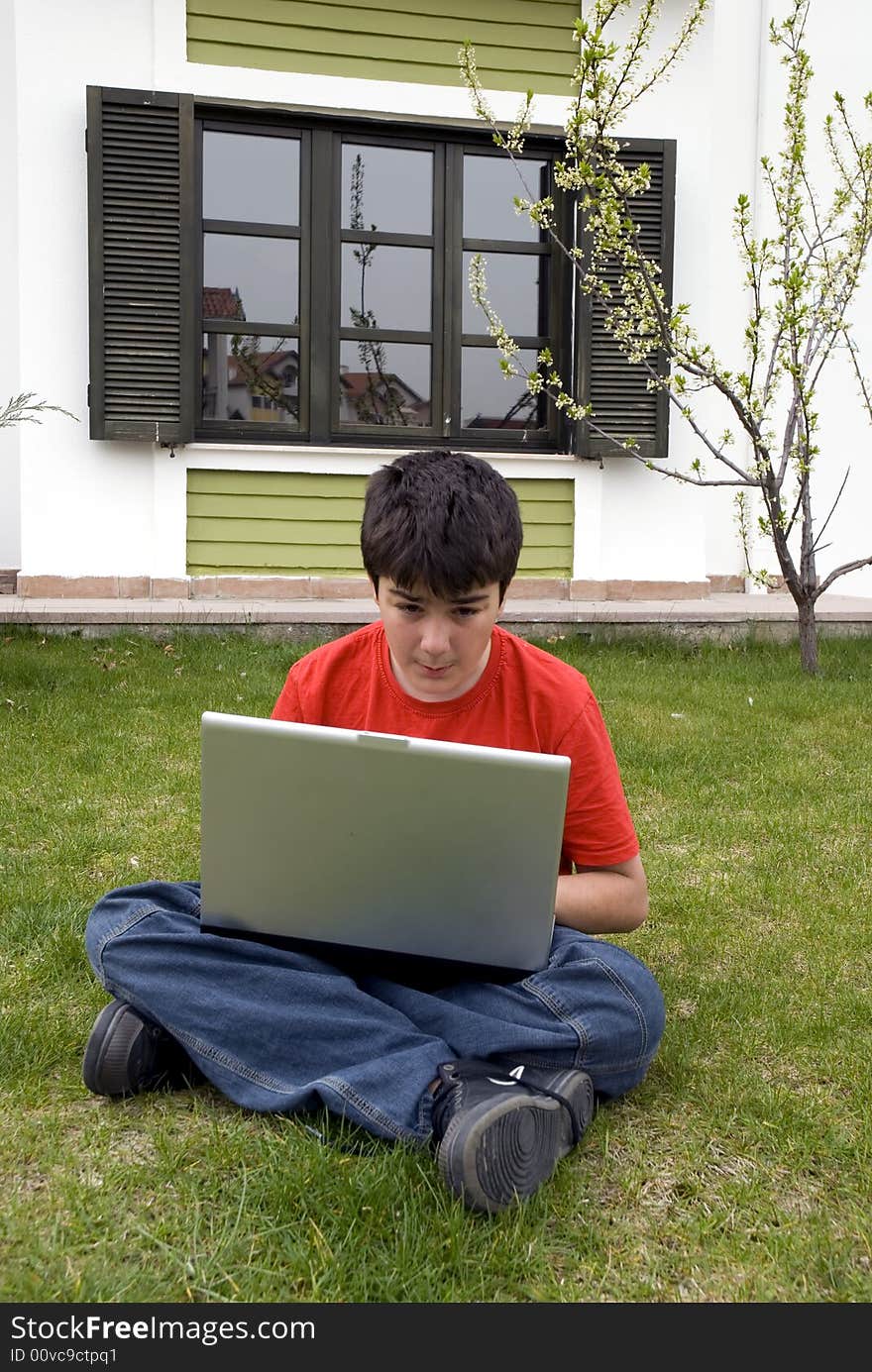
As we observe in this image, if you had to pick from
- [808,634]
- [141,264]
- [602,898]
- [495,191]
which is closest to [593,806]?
[602,898]

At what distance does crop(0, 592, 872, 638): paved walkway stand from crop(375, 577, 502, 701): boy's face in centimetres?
403

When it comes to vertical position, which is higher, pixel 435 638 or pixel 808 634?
pixel 435 638

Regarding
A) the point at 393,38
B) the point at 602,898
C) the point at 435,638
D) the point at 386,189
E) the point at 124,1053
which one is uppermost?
the point at 393,38

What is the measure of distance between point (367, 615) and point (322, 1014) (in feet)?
13.9

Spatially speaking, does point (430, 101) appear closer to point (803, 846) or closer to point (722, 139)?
point (722, 139)

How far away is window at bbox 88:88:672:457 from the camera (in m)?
6.21

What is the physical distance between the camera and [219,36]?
6.26m

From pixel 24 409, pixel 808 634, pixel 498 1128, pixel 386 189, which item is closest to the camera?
pixel 498 1128

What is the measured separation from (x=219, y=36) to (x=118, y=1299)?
630 cm

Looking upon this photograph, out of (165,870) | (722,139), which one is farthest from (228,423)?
(165,870)

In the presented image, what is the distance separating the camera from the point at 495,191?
22.5 feet

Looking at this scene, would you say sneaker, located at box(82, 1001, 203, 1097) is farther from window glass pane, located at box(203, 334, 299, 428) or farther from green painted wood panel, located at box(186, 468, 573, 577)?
window glass pane, located at box(203, 334, 299, 428)

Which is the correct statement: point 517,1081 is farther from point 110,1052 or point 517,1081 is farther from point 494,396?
point 494,396

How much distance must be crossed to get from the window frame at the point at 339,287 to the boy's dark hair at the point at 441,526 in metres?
4.77
